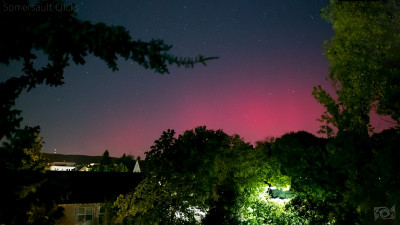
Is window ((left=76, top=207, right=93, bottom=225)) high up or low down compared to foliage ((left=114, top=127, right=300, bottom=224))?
down

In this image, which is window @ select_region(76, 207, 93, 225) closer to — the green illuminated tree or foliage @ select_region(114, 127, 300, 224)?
foliage @ select_region(114, 127, 300, 224)

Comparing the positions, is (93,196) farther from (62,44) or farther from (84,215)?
(62,44)

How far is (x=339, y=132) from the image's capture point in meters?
11.0

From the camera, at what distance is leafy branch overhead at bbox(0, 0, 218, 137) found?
244 centimetres

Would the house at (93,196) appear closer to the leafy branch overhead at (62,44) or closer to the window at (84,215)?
the window at (84,215)

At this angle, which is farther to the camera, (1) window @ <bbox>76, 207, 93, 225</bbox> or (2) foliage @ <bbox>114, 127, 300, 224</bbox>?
(1) window @ <bbox>76, 207, 93, 225</bbox>

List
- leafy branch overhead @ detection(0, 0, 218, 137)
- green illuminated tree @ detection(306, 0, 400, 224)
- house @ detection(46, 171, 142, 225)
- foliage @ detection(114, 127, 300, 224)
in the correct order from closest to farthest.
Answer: leafy branch overhead @ detection(0, 0, 218, 137)
green illuminated tree @ detection(306, 0, 400, 224)
foliage @ detection(114, 127, 300, 224)
house @ detection(46, 171, 142, 225)

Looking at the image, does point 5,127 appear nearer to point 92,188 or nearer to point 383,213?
point 383,213

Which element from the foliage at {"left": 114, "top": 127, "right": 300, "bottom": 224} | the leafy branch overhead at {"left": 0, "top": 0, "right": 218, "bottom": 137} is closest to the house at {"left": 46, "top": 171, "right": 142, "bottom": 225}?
the foliage at {"left": 114, "top": 127, "right": 300, "bottom": 224}

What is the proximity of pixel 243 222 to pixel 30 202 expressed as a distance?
1445 centimetres

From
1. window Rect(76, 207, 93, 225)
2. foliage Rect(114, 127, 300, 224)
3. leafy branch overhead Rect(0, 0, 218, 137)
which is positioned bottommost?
window Rect(76, 207, 93, 225)

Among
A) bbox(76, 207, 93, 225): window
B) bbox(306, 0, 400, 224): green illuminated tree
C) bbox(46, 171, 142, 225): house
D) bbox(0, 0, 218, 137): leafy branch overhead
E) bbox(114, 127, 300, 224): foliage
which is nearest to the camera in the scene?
bbox(0, 0, 218, 137): leafy branch overhead

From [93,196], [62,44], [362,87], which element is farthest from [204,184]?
[93,196]

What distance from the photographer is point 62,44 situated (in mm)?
2588
